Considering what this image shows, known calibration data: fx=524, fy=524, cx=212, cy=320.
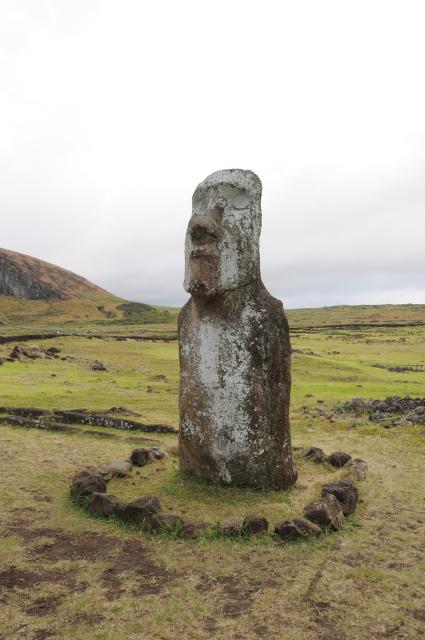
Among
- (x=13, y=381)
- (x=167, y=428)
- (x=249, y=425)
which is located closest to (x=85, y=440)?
(x=167, y=428)

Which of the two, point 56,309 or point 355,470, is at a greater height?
point 56,309

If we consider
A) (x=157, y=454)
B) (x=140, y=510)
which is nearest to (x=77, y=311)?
(x=157, y=454)

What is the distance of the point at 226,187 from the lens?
11578 mm

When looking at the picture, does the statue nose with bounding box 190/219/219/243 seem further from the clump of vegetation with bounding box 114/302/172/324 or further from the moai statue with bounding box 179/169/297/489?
the clump of vegetation with bounding box 114/302/172/324

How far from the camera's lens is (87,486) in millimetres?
10438

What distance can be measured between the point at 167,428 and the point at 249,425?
22.4 ft

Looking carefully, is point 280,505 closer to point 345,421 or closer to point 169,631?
point 169,631

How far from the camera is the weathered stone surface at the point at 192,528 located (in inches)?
345

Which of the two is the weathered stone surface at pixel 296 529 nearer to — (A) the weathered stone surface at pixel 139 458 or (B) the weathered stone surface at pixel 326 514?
(B) the weathered stone surface at pixel 326 514

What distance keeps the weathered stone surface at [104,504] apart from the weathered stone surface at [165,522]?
86cm

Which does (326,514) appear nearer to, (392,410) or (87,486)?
(87,486)

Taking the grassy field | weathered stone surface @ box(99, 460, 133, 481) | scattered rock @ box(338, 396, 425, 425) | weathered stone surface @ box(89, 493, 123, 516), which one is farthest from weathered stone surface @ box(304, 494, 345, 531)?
scattered rock @ box(338, 396, 425, 425)

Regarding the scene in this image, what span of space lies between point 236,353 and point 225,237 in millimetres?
2507

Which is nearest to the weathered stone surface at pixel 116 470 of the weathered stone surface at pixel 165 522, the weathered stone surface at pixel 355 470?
the weathered stone surface at pixel 165 522
